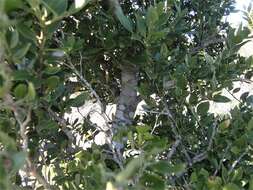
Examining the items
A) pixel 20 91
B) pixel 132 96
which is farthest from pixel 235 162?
pixel 20 91

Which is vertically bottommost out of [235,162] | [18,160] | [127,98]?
[235,162]

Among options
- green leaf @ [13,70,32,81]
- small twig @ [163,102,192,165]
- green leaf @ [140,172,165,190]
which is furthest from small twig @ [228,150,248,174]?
green leaf @ [13,70,32,81]

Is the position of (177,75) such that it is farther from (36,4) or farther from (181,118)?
(36,4)

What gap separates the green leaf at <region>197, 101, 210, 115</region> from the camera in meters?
0.97

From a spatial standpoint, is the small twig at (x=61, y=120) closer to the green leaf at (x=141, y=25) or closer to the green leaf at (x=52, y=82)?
the green leaf at (x=52, y=82)

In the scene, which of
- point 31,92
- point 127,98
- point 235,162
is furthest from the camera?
point 127,98

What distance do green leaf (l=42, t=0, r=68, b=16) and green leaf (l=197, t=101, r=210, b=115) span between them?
48 centimetres

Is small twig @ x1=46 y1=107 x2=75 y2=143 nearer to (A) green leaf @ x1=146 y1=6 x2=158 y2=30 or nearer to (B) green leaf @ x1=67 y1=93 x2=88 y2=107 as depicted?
(B) green leaf @ x1=67 y1=93 x2=88 y2=107

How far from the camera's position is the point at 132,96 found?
3.92ft

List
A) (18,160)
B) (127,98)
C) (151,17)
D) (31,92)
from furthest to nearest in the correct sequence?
(127,98) < (151,17) < (31,92) < (18,160)

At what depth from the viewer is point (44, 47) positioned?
2.25 ft

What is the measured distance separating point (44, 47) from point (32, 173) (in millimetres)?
213

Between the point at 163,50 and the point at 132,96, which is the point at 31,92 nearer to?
the point at 163,50

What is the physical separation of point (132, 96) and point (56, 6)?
64 cm
